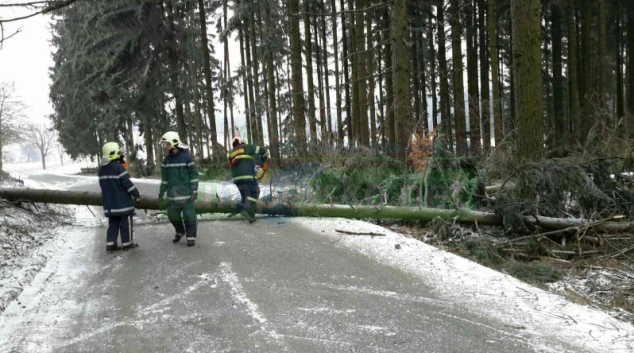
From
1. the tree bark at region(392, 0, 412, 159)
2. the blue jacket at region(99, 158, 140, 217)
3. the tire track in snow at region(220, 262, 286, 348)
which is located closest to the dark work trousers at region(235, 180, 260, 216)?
the blue jacket at region(99, 158, 140, 217)

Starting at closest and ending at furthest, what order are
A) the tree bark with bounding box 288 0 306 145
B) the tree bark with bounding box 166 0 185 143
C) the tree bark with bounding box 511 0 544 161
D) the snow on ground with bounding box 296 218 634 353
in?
the snow on ground with bounding box 296 218 634 353 → the tree bark with bounding box 511 0 544 161 → the tree bark with bounding box 288 0 306 145 → the tree bark with bounding box 166 0 185 143

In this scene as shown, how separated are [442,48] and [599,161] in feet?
59.8

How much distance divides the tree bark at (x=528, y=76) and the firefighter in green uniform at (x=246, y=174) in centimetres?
472

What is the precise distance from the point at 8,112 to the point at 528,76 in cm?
4829

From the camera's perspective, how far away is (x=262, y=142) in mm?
15539

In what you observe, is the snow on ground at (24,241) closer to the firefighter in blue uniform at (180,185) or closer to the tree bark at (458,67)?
the firefighter in blue uniform at (180,185)

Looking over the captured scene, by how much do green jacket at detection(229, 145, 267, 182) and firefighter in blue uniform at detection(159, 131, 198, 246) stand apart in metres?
1.60

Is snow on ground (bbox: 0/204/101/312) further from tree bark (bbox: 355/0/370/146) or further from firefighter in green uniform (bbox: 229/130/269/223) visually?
tree bark (bbox: 355/0/370/146)

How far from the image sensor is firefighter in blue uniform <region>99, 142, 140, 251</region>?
6.48 meters

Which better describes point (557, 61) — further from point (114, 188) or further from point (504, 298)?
point (114, 188)

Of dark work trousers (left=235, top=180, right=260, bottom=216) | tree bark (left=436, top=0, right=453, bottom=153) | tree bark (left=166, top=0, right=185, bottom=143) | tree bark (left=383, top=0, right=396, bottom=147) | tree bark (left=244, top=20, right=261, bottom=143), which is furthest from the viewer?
tree bark (left=166, top=0, right=185, bottom=143)

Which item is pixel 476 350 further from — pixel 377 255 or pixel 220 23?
pixel 220 23

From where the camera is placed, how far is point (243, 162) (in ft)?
27.7

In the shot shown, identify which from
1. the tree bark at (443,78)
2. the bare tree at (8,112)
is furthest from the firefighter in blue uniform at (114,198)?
the bare tree at (8,112)
